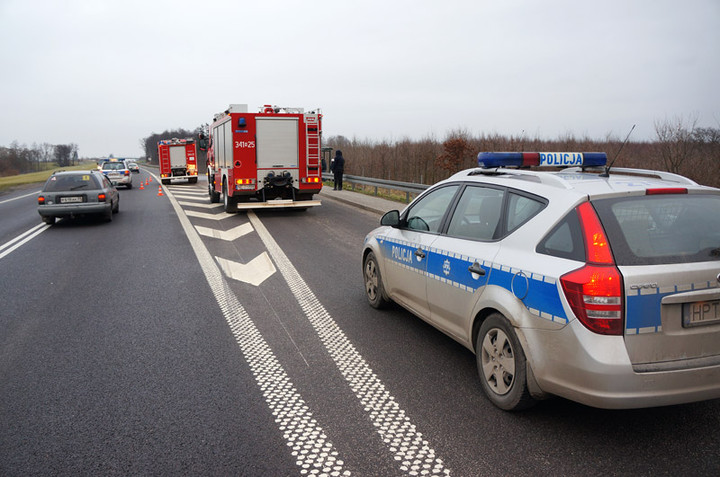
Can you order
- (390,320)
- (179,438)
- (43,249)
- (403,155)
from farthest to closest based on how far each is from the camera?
(403,155) < (43,249) < (390,320) < (179,438)

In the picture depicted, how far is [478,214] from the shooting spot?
4281 mm

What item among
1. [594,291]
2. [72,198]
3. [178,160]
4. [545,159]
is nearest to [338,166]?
[72,198]

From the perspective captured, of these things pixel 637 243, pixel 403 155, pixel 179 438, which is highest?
pixel 403 155

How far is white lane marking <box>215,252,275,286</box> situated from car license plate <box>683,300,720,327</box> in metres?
5.66

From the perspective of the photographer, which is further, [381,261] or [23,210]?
[23,210]

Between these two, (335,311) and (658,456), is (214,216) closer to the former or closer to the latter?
(335,311)

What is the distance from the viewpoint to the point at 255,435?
3.41m

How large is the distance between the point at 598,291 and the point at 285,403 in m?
2.25

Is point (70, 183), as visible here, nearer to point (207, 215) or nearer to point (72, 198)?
point (72, 198)

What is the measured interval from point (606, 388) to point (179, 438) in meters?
2.59

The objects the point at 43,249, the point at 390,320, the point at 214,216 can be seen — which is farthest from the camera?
the point at 214,216

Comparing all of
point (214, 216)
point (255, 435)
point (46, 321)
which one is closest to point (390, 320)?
point (255, 435)

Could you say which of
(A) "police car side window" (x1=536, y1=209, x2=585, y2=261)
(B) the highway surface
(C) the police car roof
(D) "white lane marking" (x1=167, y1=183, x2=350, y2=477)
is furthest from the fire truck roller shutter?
(A) "police car side window" (x1=536, y1=209, x2=585, y2=261)

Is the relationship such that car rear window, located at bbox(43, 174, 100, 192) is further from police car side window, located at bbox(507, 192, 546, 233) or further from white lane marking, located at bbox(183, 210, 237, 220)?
police car side window, located at bbox(507, 192, 546, 233)
